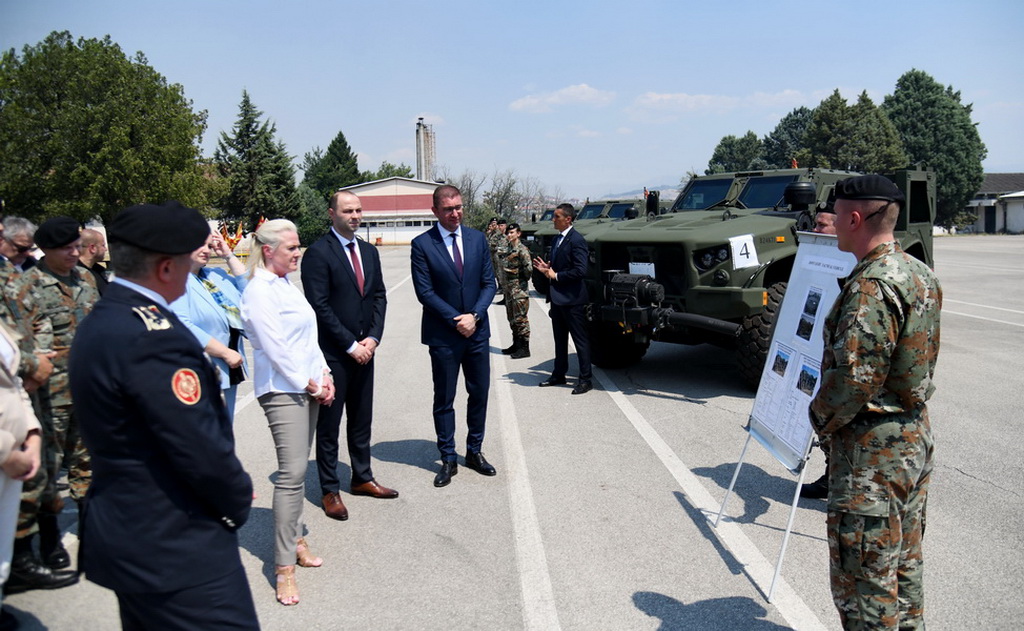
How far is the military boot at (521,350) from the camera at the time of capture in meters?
10.6

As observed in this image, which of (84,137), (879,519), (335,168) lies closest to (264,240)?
A: (879,519)

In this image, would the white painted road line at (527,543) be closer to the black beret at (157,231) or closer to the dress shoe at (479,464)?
the dress shoe at (479,464)

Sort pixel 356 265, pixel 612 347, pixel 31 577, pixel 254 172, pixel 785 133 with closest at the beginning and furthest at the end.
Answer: pixel 31 577 < pixel 356 265 < pixel 612 347 < pixel 254 172 < pixel 785 133

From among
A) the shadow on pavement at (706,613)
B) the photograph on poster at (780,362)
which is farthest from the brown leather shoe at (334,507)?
the photograph on poster at (780,362)

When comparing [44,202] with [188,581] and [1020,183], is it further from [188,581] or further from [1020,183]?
[1020,183]

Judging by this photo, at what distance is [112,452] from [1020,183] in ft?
306

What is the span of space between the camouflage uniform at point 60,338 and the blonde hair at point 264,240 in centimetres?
143

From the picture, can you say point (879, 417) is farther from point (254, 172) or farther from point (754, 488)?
point (254, 172)

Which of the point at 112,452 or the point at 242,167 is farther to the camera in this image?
the point at 242,167

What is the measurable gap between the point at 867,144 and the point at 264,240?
63.5 metres

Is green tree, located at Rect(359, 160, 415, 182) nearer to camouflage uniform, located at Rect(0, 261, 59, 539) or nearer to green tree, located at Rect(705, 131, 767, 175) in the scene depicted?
green tree, located at Rect(705, 131, 767, 175)

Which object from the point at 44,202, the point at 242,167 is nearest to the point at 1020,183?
the point at 242,167

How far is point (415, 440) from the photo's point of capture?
6652mm

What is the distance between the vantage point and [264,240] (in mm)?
4012
